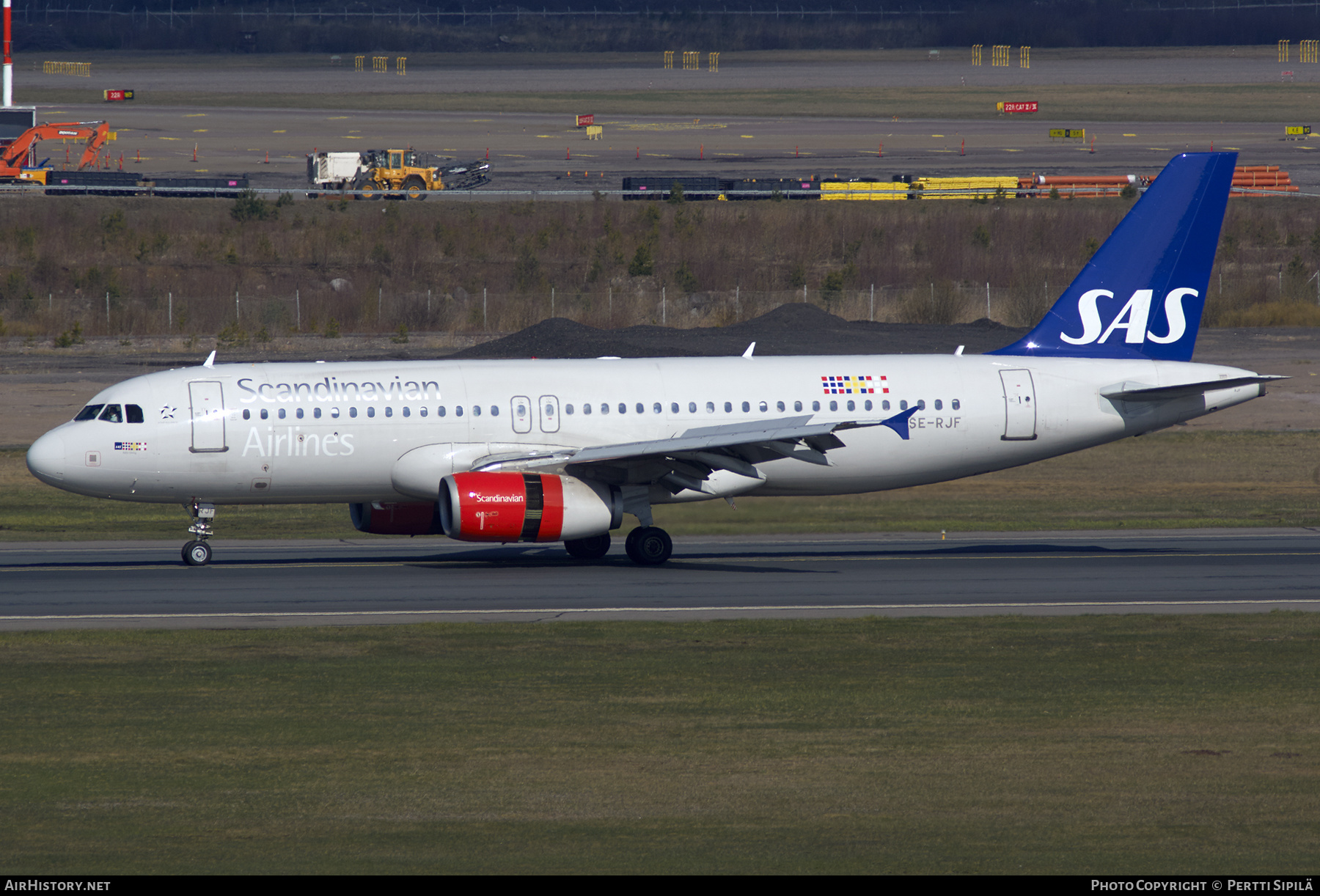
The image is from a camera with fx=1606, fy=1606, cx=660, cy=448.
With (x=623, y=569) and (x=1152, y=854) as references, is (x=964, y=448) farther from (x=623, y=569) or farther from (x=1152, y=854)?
(x=1152, y=854)

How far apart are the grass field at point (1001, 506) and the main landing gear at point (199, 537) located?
538 centimetres

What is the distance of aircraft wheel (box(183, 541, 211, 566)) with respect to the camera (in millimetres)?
33906

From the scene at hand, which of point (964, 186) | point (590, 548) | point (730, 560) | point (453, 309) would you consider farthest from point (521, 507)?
point (964, 186)

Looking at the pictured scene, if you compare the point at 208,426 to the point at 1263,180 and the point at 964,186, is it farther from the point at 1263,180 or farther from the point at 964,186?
the point at 1263,180

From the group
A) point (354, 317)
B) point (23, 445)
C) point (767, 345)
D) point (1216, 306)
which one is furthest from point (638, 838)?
point (1216, 306)

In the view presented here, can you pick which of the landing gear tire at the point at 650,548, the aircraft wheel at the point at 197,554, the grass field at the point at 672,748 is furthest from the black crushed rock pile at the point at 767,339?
the grass field at the point at 672,748

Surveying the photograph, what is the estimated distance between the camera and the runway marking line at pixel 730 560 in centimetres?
3428

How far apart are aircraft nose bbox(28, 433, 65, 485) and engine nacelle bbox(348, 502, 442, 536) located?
20.6 ft

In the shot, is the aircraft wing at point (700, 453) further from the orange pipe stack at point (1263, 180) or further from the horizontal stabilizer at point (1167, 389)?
the orange pipe stack at point (1263, 180)

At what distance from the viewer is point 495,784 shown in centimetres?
1708

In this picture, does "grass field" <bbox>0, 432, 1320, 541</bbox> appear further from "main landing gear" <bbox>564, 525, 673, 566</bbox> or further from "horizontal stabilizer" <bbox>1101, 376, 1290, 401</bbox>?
"horizontal stabilizer" <bbox>1101, 376, 1290, 401</bbox>

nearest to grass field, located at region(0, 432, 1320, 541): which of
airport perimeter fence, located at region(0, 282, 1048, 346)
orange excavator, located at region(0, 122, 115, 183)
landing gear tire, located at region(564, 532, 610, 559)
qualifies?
landing gear tire, located at region(564, 532, 610, 559)

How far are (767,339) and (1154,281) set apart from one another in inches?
1228

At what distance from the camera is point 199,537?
1351 inches
